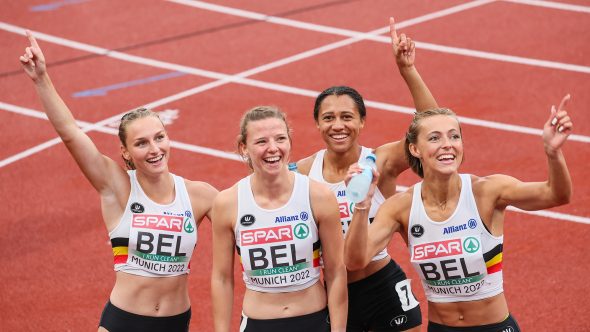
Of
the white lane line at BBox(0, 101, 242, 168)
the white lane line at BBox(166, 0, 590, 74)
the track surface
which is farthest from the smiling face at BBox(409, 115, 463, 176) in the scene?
the white lane line at BBox(166, 0, 590, 74)

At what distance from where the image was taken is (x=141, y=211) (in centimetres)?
558

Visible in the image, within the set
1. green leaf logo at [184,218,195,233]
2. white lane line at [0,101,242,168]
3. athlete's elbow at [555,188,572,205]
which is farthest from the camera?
white lane line at [0,101,242,168]

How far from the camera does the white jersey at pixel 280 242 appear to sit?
510 centimetres

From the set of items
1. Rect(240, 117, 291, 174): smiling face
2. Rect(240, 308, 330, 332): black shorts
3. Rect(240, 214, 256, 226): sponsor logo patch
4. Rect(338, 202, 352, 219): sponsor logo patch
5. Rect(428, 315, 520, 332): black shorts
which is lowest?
Rect(428, 315, 520, 332): black shorts

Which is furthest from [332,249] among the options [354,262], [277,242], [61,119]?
[61,119]

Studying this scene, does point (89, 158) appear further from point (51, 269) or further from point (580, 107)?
point (580, 107)

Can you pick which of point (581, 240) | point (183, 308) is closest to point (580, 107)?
point (581, 240)

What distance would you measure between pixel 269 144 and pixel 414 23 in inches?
327

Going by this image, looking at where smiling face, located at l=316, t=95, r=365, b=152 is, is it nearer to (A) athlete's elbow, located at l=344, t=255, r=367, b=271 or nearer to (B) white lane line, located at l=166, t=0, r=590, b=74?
(A) athlete's elbow, located at l=344, t=255, r=367, b=271

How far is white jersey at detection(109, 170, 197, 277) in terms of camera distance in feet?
18.1

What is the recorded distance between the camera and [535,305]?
7.62 m

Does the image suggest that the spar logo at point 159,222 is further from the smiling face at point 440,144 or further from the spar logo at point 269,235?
the smiling face at point 440,144

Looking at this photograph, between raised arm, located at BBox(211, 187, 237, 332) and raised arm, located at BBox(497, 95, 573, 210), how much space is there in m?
1.34

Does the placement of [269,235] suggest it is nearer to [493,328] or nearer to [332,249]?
[332,249]
